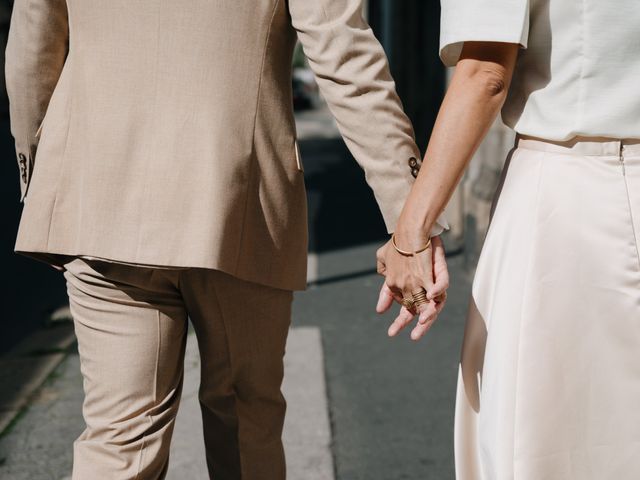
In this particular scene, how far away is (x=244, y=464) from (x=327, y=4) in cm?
111

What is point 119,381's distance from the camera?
2154 mm

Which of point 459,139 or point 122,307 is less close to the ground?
point 459,139

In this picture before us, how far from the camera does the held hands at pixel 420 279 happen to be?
2012 millimetres

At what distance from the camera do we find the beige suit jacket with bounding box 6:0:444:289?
6.70ft

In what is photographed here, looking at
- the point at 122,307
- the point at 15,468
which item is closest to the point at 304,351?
the point at 15,468

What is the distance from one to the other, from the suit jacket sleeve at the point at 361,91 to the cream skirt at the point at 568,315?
247mm

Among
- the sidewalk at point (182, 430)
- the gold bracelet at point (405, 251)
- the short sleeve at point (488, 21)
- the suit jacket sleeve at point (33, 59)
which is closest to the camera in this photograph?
the short sleeve at point (488, 21)

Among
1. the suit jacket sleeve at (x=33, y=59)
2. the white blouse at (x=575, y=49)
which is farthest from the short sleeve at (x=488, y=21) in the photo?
the suit jacket sleeve at (x=33, y=59)

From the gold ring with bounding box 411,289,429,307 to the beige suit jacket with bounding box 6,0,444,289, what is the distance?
202 millimetres

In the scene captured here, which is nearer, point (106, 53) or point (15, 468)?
point (106, 53)

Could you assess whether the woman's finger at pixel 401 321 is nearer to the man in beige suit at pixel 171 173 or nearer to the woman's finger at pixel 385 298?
the woman's finger at pixel 385 298

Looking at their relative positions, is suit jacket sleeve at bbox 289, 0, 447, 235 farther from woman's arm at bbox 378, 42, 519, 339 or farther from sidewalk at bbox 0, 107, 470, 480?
sidewalk at bbox 0, 107, 470, 480

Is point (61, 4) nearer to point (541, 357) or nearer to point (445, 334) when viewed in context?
point (541, 357)

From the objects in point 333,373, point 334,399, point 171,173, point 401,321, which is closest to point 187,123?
point 171,173
